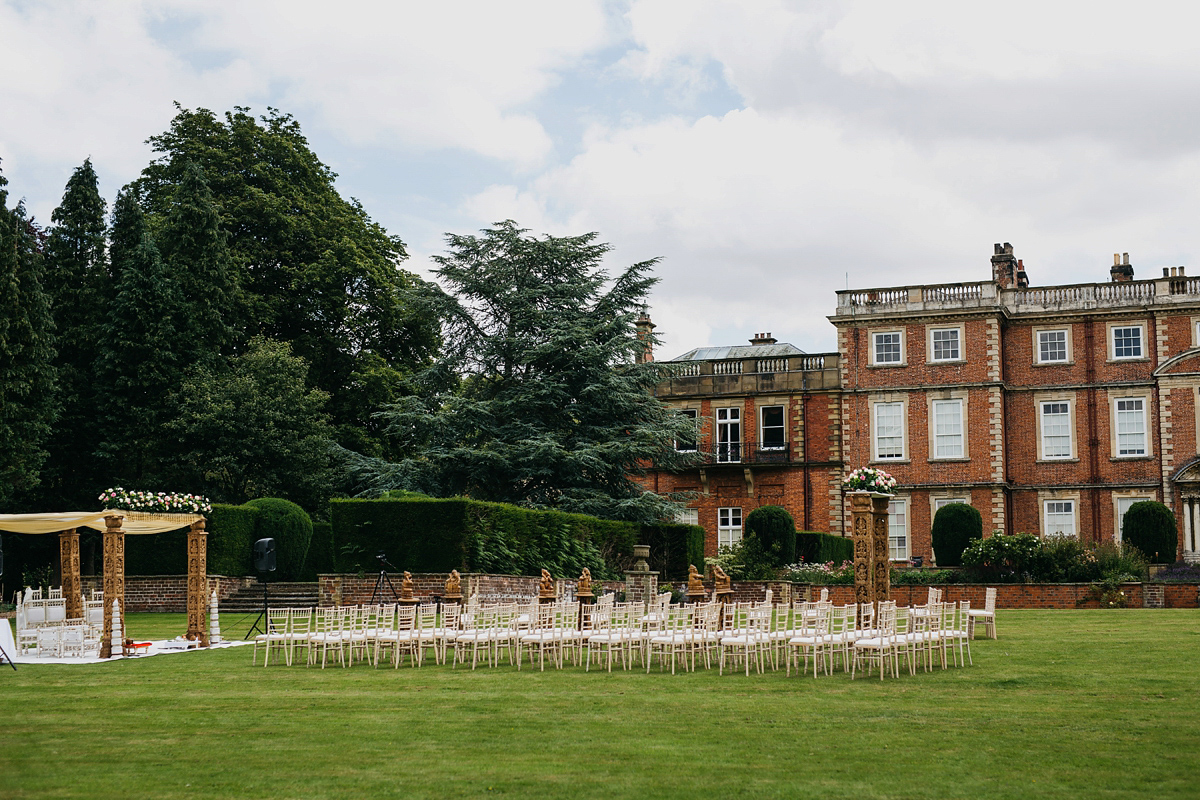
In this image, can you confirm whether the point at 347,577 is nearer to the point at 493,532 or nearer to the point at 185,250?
the point at 493,532

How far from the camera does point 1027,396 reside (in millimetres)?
39938

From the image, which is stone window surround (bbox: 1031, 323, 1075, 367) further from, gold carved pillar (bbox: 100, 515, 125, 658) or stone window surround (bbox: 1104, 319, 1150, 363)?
gold carved pillar (bbox: 100, 515, 125, 658)

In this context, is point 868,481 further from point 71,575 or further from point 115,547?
point 71,575

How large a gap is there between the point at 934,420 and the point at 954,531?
5.23 metres

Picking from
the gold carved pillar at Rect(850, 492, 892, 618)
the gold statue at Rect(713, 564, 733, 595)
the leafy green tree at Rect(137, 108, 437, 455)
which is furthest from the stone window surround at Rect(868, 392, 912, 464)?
the gold carved pillar at Rect(850, 492, 892, 618)

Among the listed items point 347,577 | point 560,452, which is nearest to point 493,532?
point 347,577

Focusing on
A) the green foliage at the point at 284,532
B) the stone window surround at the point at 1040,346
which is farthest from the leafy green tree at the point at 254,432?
the stone window surround at the point at 1040,346

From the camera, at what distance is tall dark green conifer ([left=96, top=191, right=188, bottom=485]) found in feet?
108

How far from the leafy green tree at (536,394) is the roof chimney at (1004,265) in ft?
43.6

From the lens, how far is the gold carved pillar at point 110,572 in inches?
679

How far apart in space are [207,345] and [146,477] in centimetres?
432

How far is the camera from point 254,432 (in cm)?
3262

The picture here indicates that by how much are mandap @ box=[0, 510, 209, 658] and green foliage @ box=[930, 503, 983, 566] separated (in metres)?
23.4

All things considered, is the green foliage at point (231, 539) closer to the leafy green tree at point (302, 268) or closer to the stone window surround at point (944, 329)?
the leafy green tree at point (302, 268)
